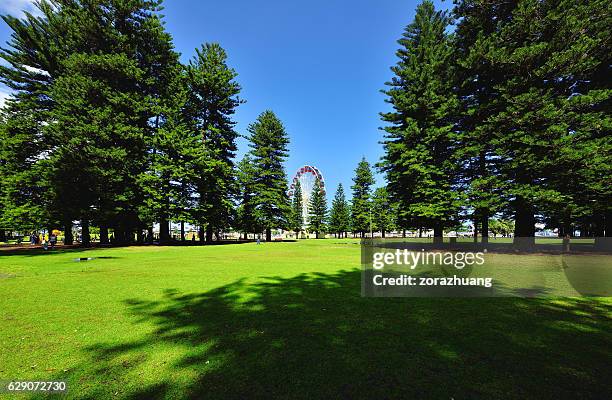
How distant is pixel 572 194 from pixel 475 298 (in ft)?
57.1

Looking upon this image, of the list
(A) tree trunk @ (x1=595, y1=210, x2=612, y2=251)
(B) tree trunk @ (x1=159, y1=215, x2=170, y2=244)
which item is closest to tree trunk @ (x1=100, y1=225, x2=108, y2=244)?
(B) tree trunk @ (x1=159, y1=215, x2=170, y2=244)

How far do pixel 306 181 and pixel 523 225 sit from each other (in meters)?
69.2

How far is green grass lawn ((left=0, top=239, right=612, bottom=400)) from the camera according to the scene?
118 inches

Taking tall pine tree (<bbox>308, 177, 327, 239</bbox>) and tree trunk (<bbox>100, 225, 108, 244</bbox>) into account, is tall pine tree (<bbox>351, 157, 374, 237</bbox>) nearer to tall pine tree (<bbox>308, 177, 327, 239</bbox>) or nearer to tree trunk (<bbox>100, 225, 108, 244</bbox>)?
tall pine tree (<bbox>308, 177, 327, 239</bbox>)

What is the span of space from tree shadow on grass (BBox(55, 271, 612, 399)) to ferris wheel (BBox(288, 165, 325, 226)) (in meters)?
79.0

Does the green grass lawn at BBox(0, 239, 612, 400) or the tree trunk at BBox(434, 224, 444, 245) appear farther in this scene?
the tree trunk at BBox(434, 224, 444, 245)

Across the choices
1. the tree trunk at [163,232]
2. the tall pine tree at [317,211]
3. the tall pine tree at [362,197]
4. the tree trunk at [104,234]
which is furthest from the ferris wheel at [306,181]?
the tree trunk at [104,234]

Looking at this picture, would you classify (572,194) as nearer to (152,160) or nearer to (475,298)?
(475,298)

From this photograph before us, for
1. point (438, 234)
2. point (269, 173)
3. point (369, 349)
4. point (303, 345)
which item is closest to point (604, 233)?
point (438, 234)

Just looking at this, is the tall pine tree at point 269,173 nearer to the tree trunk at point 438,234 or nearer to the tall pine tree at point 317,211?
the tree trunk at point 438,234

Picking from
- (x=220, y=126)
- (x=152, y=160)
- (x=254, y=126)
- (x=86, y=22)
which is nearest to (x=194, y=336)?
(x=152, y=160)

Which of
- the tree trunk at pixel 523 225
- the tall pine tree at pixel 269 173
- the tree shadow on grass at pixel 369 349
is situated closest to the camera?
the tree shadow on grass at pixel 369 349

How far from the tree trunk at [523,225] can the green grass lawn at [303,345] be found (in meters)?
15.9

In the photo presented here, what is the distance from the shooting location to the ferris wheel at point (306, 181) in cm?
8575
